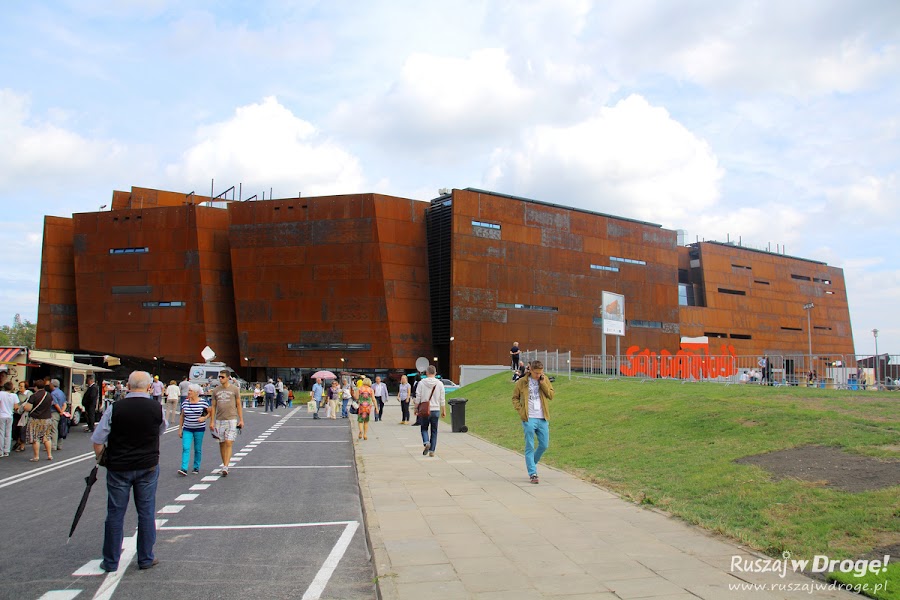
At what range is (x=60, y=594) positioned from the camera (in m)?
5.51

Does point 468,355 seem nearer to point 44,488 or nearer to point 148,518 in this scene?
point 44,488

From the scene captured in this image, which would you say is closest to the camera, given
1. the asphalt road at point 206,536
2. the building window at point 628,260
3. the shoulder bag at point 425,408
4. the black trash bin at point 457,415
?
the asphalt road at point 206,536

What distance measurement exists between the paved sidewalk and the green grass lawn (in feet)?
1.93

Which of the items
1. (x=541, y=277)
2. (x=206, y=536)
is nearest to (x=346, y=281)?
(x=541, y=277)

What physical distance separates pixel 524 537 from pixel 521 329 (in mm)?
54364

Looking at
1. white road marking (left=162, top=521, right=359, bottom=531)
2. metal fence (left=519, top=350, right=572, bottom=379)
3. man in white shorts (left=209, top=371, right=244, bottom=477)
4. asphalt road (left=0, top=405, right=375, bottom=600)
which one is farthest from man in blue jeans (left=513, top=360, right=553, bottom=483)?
metal fence (left=519, top=350, right=572, bottom=379)

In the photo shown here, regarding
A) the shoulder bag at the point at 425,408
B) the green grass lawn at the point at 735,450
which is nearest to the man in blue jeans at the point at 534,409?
the green grass lawn at the point at 735,450

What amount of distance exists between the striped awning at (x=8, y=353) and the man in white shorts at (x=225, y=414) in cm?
1276

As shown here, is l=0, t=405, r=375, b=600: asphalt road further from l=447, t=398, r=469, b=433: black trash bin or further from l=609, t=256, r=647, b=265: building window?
l=609, t=256, r=647, b=265: building window

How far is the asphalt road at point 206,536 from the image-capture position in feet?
19.1

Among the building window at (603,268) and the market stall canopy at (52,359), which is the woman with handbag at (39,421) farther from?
the building window at (603,268)

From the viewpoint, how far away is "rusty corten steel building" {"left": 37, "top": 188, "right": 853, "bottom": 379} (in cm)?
5916

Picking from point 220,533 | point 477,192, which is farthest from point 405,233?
point 220,533

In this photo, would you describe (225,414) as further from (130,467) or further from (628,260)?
(628,260)
